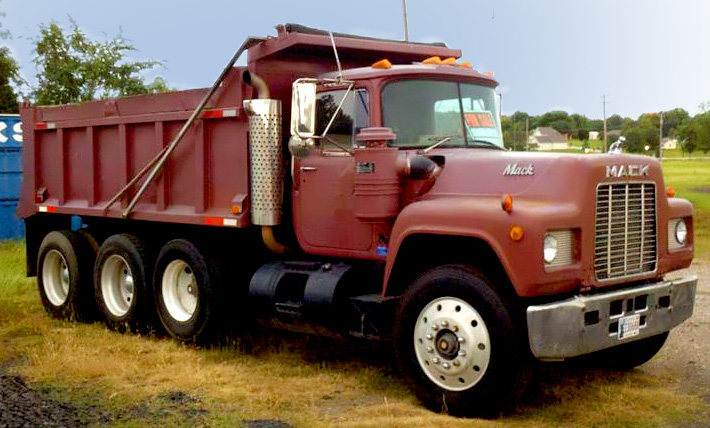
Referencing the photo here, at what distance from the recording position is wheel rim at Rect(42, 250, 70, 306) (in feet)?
37.1

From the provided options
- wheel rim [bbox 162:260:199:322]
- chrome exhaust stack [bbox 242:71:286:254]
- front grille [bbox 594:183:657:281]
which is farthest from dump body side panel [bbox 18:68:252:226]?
front grille [bbox 594:183:657:281]

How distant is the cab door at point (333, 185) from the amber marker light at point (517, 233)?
1.58 metres

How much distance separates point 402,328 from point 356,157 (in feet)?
4.39

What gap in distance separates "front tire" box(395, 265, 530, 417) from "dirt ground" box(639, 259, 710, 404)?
1.88 meters

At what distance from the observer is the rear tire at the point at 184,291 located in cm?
891

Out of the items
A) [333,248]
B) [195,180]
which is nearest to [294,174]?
[333,248]

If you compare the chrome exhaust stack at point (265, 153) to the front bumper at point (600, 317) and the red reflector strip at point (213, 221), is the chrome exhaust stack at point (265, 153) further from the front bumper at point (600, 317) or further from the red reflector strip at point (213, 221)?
the front bumper at point (600, 317)

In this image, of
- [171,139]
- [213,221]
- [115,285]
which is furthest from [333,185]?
[115,285]

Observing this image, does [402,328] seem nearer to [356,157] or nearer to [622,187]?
[356,157]

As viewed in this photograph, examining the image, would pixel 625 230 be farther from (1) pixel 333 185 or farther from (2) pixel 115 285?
(2) pixel 115 285

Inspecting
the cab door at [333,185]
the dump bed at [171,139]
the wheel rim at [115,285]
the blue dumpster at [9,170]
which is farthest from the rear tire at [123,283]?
the blue dumpster at [9,170]

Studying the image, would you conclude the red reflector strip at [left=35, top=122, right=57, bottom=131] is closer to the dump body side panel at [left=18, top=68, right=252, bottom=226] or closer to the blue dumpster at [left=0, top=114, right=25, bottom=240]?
the dump body side panel at [left=18, top=68, right=252, bottom=226]

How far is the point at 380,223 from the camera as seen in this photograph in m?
7.40

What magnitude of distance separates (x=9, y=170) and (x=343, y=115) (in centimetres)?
1315
